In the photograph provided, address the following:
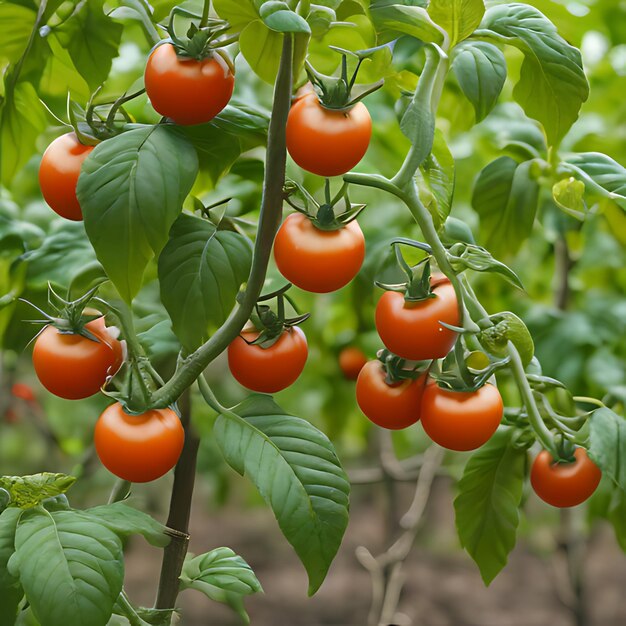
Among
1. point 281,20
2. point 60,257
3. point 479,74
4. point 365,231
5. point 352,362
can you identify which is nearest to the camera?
point 281,20

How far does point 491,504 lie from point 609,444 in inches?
5.8

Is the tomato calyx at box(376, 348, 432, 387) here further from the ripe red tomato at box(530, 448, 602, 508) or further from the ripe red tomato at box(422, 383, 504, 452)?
the ripe red tomato at box(530, 448, 602, 508)

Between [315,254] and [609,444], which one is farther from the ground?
[315,254]

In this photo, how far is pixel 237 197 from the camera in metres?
1.07

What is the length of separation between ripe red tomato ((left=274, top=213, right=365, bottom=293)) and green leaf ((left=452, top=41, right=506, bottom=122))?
0.59 feet

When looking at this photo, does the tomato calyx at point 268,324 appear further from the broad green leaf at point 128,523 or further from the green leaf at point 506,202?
the green leaf at point 506,202

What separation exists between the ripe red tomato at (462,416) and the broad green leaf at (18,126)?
48cm

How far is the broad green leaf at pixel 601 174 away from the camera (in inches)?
35.7

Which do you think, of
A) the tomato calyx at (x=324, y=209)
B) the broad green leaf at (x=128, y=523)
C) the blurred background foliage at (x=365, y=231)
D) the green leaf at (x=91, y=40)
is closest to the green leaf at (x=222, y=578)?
the broad green leaf at (x=128, y=523)

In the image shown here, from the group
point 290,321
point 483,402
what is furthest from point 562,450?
point 290,321

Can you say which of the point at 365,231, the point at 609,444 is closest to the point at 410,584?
the point at 365,231

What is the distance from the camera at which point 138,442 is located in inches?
25.9

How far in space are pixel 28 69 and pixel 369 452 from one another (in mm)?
3205

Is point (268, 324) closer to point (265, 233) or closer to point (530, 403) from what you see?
point (265, 233)
